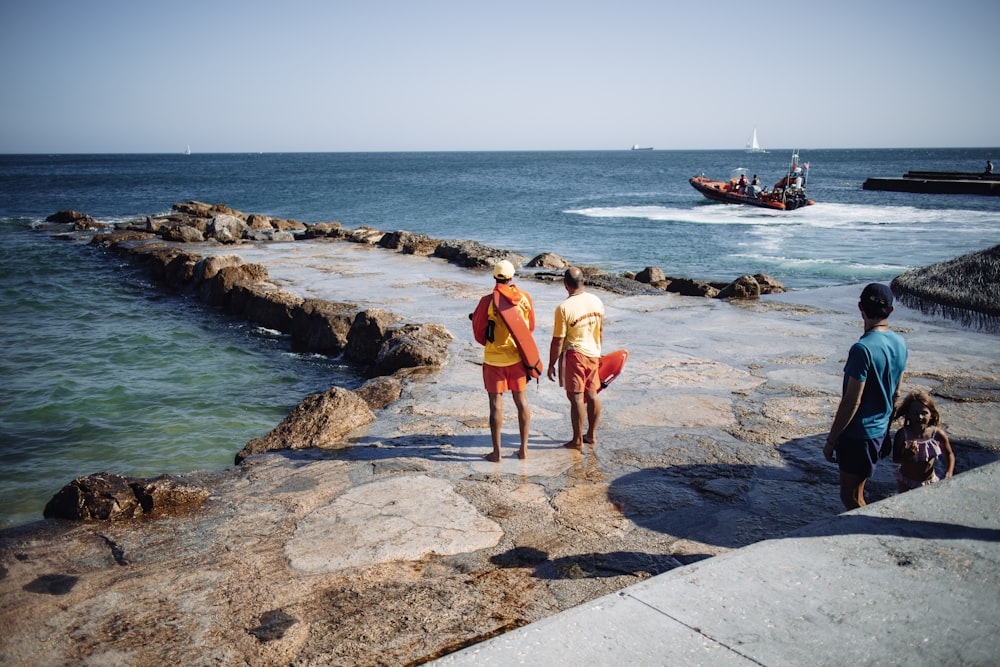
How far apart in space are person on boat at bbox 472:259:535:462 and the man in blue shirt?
225 centimetres

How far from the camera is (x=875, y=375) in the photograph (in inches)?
146

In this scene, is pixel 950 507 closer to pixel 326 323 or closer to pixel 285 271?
pixel 326 323

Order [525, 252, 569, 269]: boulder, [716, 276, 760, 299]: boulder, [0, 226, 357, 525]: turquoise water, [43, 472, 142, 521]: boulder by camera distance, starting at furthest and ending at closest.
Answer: [525, 252, 569, 269]: boulder
[716, 276, 760, 299]: boulder
[0, 226, 357, 525]: turquoise water
[43, 472, 142, 521]: boulder

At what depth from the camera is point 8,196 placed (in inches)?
1913

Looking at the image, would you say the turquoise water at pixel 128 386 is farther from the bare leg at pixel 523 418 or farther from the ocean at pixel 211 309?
the bare leg at pixel 523 418

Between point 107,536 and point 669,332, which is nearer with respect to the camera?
point 107,536

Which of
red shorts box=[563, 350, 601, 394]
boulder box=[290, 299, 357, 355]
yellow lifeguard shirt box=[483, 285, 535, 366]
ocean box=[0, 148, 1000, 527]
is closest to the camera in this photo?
yellow lifeguard shirt box=[483, 285, 535, 366]

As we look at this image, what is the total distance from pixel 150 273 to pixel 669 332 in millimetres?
14503

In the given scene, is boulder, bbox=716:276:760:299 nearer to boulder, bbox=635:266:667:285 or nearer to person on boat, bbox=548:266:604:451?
boulder, bbox=635:266:667:285

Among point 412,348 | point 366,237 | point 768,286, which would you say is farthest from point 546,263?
point 412,348

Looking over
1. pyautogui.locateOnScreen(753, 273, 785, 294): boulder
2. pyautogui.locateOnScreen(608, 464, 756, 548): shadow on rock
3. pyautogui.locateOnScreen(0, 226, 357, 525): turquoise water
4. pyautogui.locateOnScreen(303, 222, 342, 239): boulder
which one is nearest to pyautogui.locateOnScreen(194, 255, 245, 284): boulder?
pyautogui.locateOnScreen(0, 226, 357, 525): turquoise water

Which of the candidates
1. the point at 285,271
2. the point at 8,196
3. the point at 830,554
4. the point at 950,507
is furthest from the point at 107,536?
the point at 8,196

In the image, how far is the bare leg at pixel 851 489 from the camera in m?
3.95

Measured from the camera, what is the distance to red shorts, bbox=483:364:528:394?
5.25 meters
